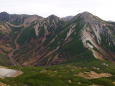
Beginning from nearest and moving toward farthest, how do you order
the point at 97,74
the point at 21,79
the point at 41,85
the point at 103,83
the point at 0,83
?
the point at 0,83 < the point at 41,85 < the point at 21,79 < the point at 103,83 < the point at 97,74

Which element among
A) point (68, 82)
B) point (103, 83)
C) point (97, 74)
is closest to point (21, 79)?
point (68, 82)

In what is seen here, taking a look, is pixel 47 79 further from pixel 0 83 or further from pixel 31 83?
pixel 0 83

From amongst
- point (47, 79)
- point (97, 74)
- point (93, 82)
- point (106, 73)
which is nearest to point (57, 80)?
point (47, 79)

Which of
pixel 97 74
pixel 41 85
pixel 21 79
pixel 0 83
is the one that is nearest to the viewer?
pixel 0 83

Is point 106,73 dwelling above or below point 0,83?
below

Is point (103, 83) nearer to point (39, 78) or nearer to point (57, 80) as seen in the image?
point (57, 80)

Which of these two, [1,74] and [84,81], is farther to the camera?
[1,74]

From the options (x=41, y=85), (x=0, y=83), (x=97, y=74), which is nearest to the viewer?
(x=0, y=83)

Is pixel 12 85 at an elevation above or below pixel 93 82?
above

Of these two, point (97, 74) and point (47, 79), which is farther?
point (97, 74)
